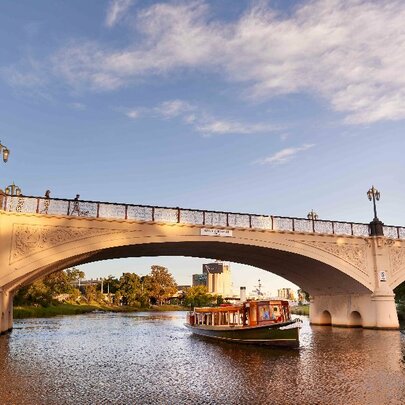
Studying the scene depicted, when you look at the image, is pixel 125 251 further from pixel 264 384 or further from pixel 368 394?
pixel 368 394

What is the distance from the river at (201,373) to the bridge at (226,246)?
573 cm

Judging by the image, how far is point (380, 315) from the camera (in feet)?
121

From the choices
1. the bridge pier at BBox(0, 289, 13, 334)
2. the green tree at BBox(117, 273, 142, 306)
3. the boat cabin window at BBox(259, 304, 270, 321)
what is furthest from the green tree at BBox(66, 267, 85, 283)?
the boat cabin window at BBox(259, 304, 270, 321)

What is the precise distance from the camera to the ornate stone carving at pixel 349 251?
3534 centimetres

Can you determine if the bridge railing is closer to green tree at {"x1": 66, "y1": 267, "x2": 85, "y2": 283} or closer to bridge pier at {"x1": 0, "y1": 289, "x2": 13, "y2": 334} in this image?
bridge pier at {"x1": 0, "y1": 289, "x2": 13, "y2": 334}

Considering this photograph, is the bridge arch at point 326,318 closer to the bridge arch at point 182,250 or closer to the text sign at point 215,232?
the bridge arch at point 182,250

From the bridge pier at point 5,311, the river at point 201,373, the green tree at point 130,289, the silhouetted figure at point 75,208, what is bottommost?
the river at point 201,373

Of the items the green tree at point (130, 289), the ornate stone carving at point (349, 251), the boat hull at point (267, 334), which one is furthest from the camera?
the green tree at point (130, 289)

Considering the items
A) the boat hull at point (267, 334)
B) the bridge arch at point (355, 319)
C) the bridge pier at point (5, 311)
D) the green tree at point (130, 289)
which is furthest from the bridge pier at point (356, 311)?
the green tree at point (130, 289)

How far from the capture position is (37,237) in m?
26.6

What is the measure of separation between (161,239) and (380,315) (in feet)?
67.1

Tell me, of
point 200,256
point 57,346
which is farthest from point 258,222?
point 57,346

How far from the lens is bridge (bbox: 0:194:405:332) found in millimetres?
26672

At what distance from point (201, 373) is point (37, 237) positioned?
1406cm
